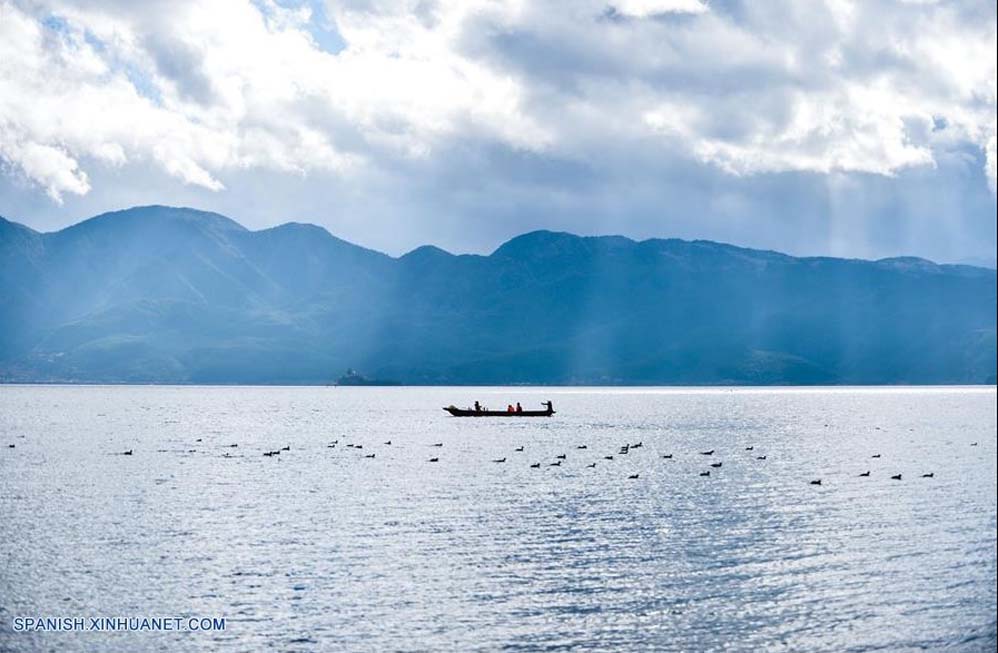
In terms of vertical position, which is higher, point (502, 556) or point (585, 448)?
point (585, 448)

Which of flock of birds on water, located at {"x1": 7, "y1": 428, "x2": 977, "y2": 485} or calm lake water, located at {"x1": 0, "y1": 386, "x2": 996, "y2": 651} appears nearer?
calm lake water, located at {"x1": 0, "y1": 386, "x2": 996, "y2": 651}

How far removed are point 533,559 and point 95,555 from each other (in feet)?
93.5

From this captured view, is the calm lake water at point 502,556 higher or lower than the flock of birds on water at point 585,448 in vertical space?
lower

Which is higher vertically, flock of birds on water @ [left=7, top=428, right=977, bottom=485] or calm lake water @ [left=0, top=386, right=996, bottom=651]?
flock of birds on water @ [left=7, top=428, right=977, bottom=485]

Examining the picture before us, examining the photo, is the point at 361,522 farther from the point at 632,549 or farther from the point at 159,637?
the point at 159,637

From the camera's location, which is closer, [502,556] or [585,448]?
[502,556]

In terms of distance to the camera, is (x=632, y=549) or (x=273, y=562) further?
(x=632, y=549)

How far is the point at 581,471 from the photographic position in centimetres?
11906

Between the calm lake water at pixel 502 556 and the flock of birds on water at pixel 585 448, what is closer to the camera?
the calm lake water at pixel 502 556

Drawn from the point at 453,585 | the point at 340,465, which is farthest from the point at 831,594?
the point at 340,465

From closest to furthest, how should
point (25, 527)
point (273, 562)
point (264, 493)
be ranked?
point (273, 562) < point (25, 527) < point (264, 493)

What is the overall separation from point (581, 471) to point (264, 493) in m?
40.4

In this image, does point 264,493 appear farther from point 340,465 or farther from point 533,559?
point 533,559

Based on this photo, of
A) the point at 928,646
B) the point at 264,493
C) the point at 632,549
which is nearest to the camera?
the point at 928,646
